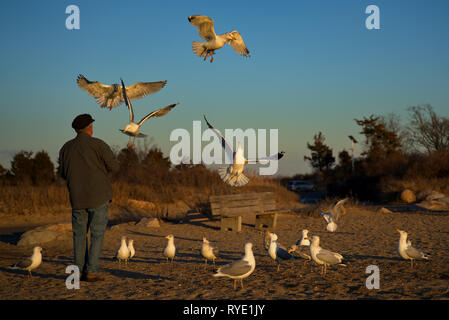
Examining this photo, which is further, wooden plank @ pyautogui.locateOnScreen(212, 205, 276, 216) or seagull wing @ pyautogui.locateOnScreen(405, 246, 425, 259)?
wooden plank @ pyautogui.locateOnScreen(212, 205, 276, 216)

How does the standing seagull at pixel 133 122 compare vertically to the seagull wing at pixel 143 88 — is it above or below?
below

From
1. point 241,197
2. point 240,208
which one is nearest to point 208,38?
point 241,197

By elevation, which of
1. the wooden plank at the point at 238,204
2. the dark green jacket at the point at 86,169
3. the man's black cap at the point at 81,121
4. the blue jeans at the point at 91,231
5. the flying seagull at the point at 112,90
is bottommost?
the wooden plank at the point at 238,204

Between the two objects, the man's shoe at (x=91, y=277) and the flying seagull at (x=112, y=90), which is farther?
the flying seagull at (x=112, y=90)

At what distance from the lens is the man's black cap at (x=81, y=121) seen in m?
5.22

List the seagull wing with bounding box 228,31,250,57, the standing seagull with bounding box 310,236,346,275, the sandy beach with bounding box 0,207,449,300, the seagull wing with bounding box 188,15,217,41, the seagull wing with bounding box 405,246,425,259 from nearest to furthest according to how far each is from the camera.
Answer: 1. the sandy beach with bounding box 0,207,449,300
2. the standing seagull with bounding box 310,236,346,275
3. the seagull wing with bounding box 405,246,425,259
4. the seagull wing with bounding box 188,15,217,41
5. the seagull wing with bounding box 228,31,250,57

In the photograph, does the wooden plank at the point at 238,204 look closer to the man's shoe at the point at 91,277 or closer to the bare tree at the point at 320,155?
the man's shoe at the point at 91,277

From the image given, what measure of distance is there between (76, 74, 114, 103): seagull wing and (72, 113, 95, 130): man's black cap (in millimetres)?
5647

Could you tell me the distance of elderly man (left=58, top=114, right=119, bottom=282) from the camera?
507cm

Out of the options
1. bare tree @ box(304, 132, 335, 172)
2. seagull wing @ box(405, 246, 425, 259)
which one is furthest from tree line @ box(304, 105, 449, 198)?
seagull wing @ box(405, 246, 425, 259)

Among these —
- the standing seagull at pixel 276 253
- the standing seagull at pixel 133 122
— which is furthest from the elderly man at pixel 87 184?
the standing seagull at pixel 133 122

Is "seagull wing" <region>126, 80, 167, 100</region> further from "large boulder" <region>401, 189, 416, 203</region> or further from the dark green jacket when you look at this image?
"large boulder" <region>401, 189, 416, 203</region>
